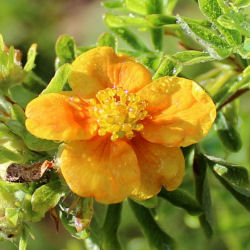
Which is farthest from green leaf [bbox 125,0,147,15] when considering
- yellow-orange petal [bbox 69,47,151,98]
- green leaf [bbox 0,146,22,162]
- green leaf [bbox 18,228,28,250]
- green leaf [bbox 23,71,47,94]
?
green leaf [bbox 18,228,28,250]

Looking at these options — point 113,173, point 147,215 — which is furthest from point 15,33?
point 113,173

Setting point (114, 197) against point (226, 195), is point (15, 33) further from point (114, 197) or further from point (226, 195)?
point (114, 197)

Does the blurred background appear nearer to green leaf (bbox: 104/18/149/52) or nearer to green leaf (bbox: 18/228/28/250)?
green leaf (bbox: 104/18/149/52)

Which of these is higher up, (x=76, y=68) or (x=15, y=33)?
(x=76, y=68)

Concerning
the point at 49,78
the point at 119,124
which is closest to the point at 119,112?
the point at 119,124

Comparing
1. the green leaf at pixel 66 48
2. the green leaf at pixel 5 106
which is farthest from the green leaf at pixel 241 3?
the green leaf at pixel 5 106

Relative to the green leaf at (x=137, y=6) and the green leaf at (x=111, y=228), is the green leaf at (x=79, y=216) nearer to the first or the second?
the green leaf at (x=111, y=228)

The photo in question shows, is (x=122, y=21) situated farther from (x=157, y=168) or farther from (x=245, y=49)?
(x=157, y=168)
